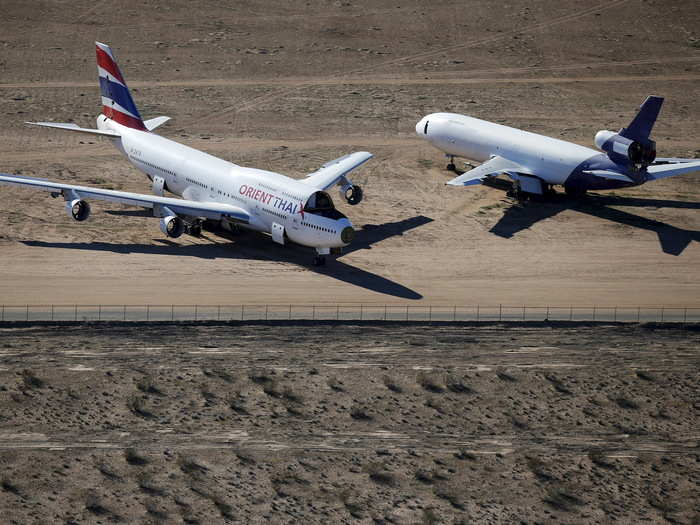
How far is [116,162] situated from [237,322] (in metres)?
38.1

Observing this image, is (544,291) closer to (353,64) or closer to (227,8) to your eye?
(353,64)

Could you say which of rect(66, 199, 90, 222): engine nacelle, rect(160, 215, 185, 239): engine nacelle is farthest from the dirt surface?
rect(66, 199, 90, 222): engine nacelle

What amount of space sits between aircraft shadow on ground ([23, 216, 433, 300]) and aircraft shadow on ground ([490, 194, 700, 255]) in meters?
11.1

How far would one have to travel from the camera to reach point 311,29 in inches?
5861

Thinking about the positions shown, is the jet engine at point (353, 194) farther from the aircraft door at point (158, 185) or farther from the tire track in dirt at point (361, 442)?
the tire track in dirt at point (361, 442)

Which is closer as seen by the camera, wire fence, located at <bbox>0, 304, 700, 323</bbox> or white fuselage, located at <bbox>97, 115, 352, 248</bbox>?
wire fence, located at <bbox>0, 304, 700, 323</bbox>

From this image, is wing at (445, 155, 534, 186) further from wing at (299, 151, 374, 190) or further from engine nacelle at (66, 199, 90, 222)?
engine nacelle at (66, 199, 90, 222)

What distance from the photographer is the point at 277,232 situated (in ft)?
271

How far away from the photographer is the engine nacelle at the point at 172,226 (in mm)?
83125

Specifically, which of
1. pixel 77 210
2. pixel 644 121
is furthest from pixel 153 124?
pixel 644 121

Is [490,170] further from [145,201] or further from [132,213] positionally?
[132,213]

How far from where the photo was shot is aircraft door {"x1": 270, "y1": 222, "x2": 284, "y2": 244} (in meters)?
82.2

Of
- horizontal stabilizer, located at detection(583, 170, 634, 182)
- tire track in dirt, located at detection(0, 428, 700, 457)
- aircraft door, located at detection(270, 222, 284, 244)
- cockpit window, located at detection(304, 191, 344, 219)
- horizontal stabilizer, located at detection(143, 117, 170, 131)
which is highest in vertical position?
horizontal stabilizer, located at detection(143, 117, 170, 131)

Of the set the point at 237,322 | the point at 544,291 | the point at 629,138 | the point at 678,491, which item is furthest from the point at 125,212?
the point at 678,491
